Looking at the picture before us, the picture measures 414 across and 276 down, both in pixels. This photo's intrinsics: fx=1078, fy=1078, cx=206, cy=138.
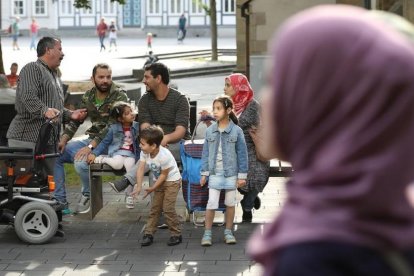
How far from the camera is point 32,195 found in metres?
9.75

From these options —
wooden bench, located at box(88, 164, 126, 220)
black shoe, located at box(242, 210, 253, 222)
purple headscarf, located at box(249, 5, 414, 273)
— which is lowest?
black shoe, located at box(242, 210, 253, 222)

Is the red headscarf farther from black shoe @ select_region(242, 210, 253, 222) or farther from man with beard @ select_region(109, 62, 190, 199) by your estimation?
black shoe @ select_region(242, 210, 253, 222)

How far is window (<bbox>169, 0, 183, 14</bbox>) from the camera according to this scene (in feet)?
242

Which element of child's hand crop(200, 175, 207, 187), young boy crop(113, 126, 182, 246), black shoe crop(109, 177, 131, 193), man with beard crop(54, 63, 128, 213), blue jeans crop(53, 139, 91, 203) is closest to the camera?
young boy crop(113, 126, 182, 246)

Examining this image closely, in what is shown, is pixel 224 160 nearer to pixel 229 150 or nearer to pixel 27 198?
pixel 229 150

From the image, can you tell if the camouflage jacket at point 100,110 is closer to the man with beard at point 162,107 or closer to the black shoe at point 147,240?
the man with beard at point 162,107

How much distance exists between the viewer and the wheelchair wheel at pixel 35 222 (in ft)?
31.1

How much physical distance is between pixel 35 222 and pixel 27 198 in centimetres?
23

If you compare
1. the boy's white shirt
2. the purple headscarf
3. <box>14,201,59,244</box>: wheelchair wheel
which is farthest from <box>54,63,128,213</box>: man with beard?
the purple headscarf

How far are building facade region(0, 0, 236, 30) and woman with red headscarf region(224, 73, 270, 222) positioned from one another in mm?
61487

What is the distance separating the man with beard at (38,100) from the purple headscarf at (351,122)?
8166mm

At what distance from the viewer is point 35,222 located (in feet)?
31.3

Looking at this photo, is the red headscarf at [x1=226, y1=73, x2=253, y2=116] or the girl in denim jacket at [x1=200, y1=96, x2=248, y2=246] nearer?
the girl in denim jacket at [x1=200, y1=96, x2=248, y2=246]

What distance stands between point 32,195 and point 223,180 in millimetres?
1753
